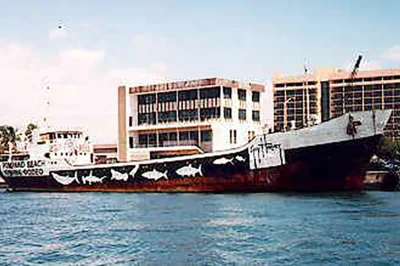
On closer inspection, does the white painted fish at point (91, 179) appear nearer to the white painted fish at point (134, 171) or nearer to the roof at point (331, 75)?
the white painted fish at point (134, 171)

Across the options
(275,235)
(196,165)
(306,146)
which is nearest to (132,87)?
(196,165)

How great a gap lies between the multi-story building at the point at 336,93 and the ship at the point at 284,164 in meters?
76.3

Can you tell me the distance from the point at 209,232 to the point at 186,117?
59481 millimetres

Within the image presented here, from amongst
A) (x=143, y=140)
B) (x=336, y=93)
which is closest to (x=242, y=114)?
(x=143, y=140)

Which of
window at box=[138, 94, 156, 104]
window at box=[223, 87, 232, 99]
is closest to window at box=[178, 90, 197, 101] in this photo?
window at box=[138, 94, 156, 104]

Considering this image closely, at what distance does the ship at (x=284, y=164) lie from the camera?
53.5m

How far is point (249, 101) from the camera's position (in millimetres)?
91625

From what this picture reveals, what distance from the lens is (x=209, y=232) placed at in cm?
3123

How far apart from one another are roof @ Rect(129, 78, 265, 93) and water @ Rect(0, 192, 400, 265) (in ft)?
128

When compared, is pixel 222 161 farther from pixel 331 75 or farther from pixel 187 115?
pixel 331 75

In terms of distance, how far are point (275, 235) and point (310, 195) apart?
899 inches

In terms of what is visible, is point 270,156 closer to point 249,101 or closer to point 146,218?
point 146,218

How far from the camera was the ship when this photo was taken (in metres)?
53.5

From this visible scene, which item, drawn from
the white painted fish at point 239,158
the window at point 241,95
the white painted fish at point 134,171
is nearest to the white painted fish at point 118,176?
the white painted fish at point 134,171
